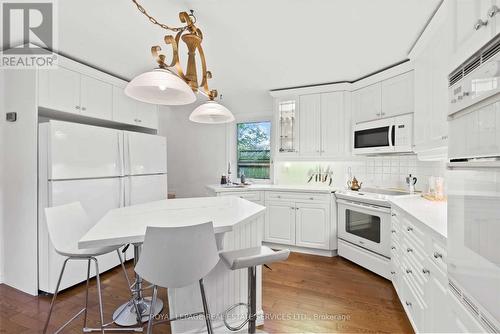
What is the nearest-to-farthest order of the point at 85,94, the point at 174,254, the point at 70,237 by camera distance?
the point at 174,254
the point at 70,237
the point at 85,94

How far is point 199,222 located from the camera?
1.52 m

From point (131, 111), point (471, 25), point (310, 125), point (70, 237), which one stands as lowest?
point (70, 237)

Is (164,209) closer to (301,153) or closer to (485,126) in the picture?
(485,126)

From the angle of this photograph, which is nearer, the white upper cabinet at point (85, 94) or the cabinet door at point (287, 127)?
the white upper cabinet at point (85, 94)

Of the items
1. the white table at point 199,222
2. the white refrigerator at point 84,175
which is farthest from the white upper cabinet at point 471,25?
the white refrigerator at point 84,175

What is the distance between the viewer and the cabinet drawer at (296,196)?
329 centimetres

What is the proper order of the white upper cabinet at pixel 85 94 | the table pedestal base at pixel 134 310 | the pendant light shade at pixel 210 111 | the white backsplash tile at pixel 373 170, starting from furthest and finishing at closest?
the white backsplash tile at pixel 373 170 → the white upper cabinet at pixel 85 94 → the pendant light shade at pixel 210 111 → the table pedestal base at pixel 134 310

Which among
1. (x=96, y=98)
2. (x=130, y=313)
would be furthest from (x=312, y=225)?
(x=96, y=98)

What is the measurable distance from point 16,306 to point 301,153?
3.61m

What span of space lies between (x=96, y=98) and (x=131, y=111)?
51 cm

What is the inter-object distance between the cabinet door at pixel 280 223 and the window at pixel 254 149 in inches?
34.1

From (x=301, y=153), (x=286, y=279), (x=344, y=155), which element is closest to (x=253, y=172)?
(x=301, y=153)

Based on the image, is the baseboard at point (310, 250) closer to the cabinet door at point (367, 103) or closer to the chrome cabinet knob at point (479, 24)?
the cabinet door at point (367, 103)

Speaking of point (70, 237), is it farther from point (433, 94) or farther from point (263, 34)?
point (433, 94)
